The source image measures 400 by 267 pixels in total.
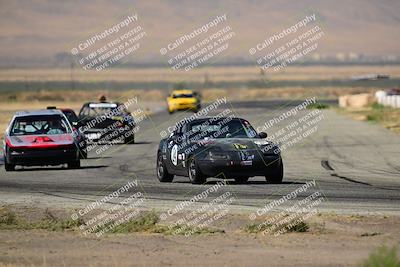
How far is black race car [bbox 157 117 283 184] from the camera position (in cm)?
2070

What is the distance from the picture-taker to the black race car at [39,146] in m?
25.7

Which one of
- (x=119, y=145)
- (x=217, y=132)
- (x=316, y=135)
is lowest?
(x=316, y=135)

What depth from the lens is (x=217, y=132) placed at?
851 inches

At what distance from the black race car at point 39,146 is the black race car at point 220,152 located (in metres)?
4.46

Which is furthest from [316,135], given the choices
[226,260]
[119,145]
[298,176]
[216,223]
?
[226,260]

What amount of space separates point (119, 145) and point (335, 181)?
55.1 feet

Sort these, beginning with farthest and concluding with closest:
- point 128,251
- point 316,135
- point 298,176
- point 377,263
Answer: point 316,135, point 298,176, point 128,251, point 377,263

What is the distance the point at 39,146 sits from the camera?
25672 millimetres

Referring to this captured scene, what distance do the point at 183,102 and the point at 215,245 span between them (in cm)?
6375

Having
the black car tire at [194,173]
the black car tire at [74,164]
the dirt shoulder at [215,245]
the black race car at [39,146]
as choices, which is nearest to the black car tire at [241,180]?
the black car tire at [194,173]

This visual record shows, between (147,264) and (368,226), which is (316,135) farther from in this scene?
(147,264)

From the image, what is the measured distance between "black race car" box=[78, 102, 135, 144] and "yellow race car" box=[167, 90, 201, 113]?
37094 mm

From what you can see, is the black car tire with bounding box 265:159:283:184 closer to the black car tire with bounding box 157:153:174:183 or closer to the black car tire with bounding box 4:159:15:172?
the black car tire with bounding box 157:153:174:183

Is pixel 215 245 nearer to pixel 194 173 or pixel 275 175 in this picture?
pixel 194 173
